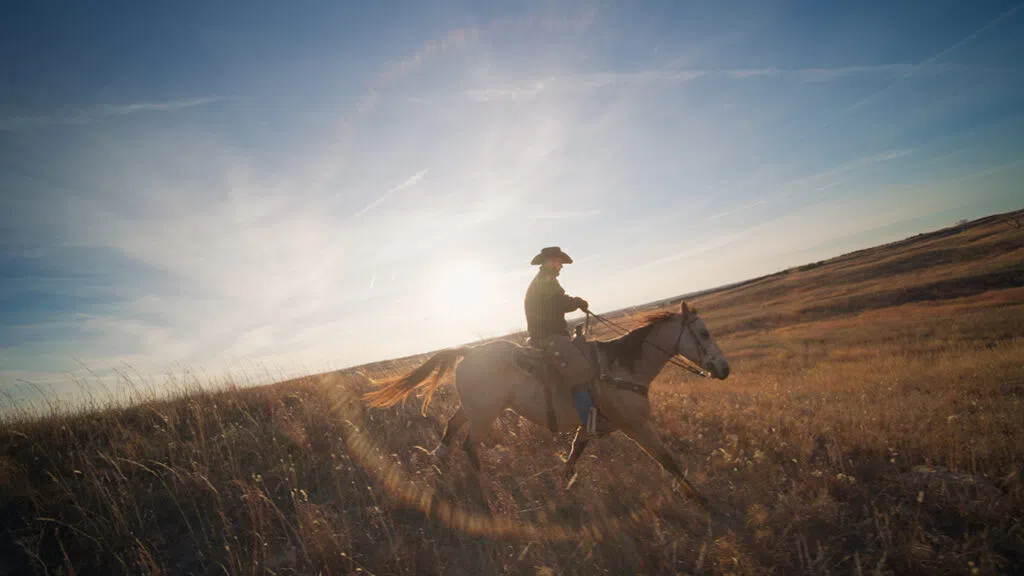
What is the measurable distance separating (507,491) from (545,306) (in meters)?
2.62

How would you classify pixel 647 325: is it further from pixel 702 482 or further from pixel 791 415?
pixel 791 415

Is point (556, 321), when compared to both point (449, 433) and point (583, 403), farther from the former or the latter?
point (449, 433)

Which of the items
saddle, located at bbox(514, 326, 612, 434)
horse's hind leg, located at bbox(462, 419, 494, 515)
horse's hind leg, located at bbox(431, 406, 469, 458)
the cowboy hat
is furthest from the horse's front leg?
the cowboy hat

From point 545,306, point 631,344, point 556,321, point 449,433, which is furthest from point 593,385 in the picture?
point 449,433

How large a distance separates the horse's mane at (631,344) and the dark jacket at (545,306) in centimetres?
73

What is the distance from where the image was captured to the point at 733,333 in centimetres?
2903

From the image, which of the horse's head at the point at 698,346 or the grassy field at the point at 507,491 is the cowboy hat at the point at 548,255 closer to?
the horse's head at the point at 698,346

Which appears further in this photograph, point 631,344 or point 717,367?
point 631,344

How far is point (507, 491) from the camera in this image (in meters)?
5.19

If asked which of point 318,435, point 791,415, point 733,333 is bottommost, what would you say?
point 733,333

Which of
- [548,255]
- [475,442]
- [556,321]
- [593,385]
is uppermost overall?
[548,255]

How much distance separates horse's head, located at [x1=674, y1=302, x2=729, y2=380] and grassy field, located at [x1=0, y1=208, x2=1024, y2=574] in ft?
3.65

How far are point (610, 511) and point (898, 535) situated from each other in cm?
271

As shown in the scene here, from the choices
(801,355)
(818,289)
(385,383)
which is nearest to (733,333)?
(801,355)
